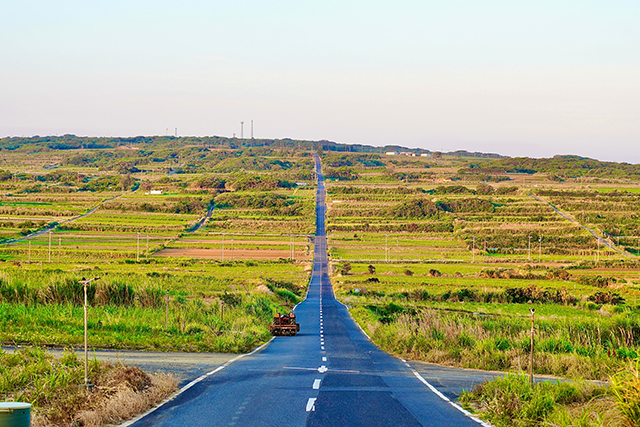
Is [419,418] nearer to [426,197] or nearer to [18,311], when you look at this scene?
[18,311]

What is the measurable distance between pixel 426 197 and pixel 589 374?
523 ft

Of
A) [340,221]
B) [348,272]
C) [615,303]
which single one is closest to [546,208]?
[340,221]

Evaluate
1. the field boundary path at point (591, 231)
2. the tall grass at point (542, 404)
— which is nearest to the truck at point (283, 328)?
the tall grass at point (542, 404)

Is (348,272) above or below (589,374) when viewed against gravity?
below

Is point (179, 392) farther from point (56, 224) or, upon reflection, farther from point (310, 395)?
point (56, 224)

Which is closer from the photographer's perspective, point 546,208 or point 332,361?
point 332,361

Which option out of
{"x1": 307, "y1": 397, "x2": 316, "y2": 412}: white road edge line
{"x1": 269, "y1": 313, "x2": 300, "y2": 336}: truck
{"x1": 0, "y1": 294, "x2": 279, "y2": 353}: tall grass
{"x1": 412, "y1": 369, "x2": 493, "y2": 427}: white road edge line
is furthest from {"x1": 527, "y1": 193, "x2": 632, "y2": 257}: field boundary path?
{"x1": 307, "y1": 397, "x2": 316, "y2": 412}: white road edge line

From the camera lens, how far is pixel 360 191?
18938 cm

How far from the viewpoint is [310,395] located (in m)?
12.4

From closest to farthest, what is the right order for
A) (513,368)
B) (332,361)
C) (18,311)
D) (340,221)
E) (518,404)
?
(518,404) → (513,368) → (332,361) → (18,311) → (340,221)

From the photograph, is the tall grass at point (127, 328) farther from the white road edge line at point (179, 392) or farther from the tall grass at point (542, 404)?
the tall grass at point (542, 404)

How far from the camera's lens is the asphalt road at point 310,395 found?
10242 mm

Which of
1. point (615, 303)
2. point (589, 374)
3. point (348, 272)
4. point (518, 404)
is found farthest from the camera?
point (348, 272)

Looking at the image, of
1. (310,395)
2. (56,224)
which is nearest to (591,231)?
(56,224)
